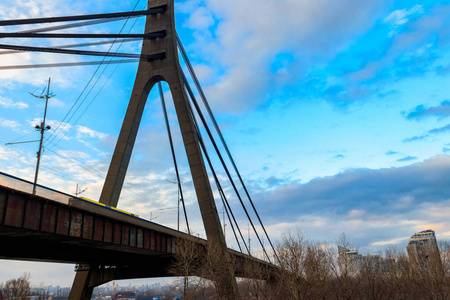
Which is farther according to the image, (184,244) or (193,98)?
(193,98)

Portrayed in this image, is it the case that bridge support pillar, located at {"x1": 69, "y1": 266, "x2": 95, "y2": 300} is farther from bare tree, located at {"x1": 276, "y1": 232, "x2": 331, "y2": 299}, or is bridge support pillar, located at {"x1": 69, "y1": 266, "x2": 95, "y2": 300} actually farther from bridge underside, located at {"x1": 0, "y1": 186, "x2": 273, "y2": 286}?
bare tree, located at {"x1": 276, "y1": 232, "x2": 331, "y2": 299}

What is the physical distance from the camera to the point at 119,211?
2791 centimetres

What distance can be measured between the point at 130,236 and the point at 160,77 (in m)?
21.2

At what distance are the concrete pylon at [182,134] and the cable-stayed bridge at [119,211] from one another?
0.11 meters

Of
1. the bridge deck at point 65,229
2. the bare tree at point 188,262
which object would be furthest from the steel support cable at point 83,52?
the bare tree at point 188,262

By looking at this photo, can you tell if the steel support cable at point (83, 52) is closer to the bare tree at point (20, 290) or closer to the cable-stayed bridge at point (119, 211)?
the cable-stayed bridge at point (119, 211)

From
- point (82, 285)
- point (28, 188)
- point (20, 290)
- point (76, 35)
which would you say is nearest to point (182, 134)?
point (76, 35)

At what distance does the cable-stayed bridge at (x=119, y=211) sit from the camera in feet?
70.0

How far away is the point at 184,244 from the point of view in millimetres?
37250

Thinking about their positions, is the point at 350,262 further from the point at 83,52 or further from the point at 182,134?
the point at 83,52

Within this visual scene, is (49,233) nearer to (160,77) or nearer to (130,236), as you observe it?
(130,236)

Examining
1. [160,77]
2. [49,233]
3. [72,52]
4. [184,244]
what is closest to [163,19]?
[160,77]

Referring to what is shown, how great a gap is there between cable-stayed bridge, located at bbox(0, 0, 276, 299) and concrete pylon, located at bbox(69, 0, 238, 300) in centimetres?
11

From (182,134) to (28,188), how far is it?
69.1ft
